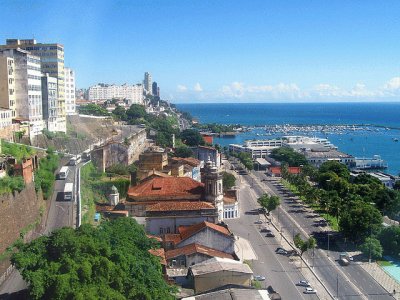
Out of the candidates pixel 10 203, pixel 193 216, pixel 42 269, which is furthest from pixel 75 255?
pixel 193 216

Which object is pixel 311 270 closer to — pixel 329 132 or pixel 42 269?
pixel 42 269

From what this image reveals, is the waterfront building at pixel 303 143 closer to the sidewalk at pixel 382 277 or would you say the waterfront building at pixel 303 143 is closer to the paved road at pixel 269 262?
the paved road at pixel 269 262

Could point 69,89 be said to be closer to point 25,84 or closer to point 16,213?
point 25,84

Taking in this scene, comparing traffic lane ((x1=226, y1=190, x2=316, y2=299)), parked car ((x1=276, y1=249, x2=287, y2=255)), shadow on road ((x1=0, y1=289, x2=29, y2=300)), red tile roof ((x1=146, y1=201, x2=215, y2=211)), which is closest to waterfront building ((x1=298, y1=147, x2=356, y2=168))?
traffic lane ((x1=226, y1=190, x2=316, y2=299))

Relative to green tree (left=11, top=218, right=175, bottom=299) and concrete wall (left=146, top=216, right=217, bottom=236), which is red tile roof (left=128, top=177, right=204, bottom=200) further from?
green tree (left=11, top=218, right=175, bottom=299)

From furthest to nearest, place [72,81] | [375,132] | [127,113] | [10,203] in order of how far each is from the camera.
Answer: [375,132]
[127,113]
[72,81]
[10,203]

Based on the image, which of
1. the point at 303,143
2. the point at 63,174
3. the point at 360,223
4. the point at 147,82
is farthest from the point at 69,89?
the point at 147,82
